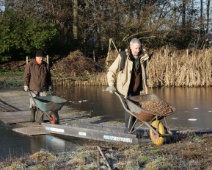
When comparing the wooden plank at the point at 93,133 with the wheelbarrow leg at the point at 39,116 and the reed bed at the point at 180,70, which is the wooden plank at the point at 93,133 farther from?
the reed bed at the point at 180,70

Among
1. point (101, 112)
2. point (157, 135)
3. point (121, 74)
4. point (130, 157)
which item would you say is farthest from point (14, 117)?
point (130, 157)

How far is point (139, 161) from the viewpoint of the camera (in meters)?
6.40

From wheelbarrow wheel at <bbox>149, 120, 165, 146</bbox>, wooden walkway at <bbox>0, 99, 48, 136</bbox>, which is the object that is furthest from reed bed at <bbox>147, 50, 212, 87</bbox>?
wheelbarrow wheel at <bbox>149, 120, 165, 146</bbox>

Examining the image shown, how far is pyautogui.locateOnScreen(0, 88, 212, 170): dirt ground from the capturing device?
6.18m

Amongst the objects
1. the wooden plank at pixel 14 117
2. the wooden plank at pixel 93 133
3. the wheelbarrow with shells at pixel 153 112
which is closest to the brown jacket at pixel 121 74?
the wheelbarrow with shells at pixel 153 112

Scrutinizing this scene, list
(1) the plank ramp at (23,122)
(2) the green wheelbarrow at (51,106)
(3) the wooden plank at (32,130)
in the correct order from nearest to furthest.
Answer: (3) the wooden plank at (32,130)
(1) the plank ramp at (23,122)
(2) the green wheelbarrow at (51,106)

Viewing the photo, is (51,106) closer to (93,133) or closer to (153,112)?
(93,133)

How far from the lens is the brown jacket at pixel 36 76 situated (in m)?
11.1

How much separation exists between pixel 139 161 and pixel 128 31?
1049 inches

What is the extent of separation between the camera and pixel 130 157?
6672 millimetres

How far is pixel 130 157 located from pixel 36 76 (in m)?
4.99

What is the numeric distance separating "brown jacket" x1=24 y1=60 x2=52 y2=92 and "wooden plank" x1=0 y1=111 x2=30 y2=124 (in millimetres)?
950

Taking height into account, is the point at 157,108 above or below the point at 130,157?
above

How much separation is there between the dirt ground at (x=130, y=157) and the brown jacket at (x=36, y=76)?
3.59 m
